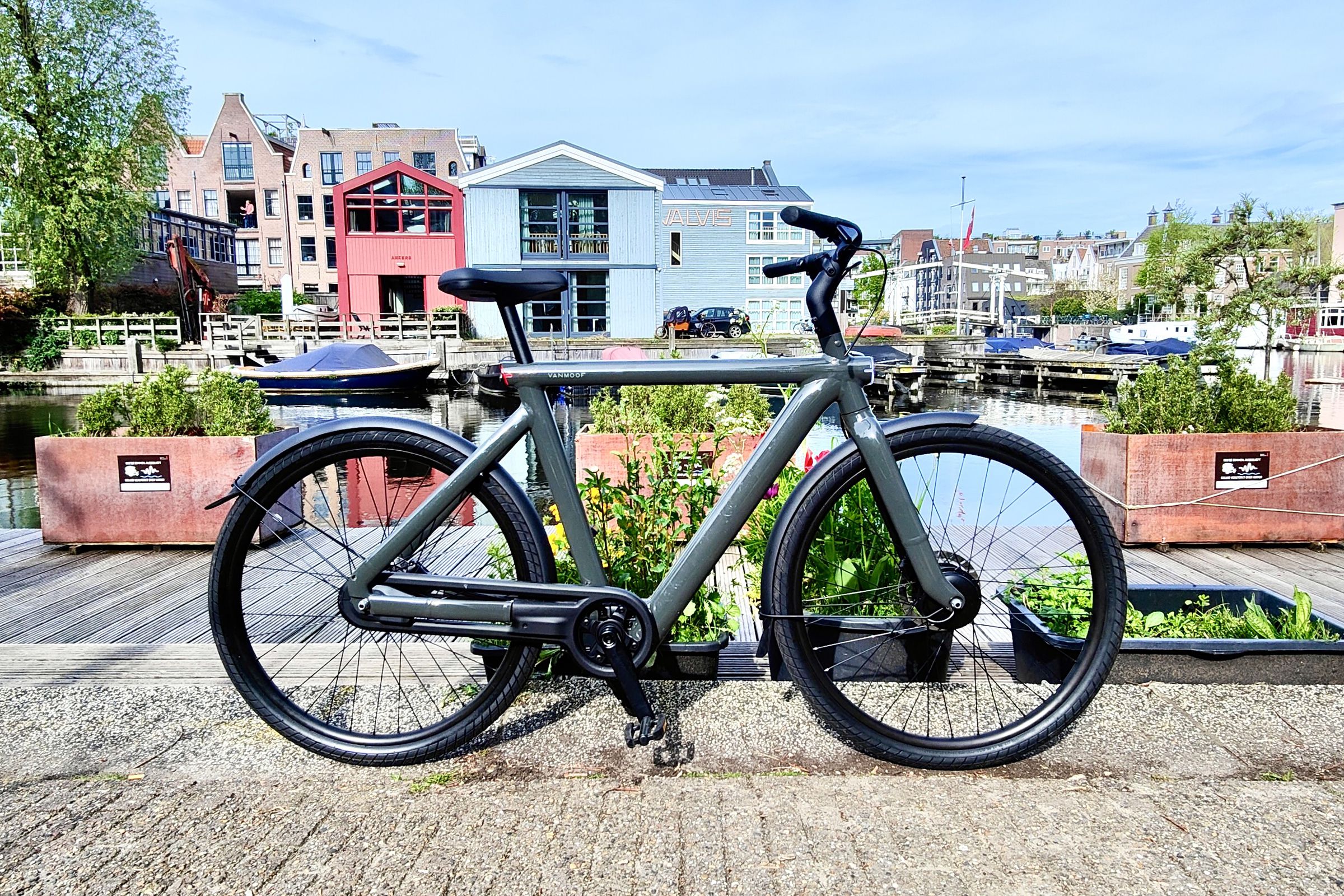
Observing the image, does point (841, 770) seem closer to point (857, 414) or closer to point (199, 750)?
point (857, 414)

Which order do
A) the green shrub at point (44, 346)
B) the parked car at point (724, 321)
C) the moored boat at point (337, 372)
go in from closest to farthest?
the moored boat at point (337, 372) < the green shrub at point (44, 346) < the parked car at point (724, 321)

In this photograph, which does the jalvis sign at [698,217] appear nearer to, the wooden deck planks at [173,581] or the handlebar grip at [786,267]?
the wooden deck planks at [173,581]

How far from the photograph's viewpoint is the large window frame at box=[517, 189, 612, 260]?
3588cm

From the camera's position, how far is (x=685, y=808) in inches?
80.2

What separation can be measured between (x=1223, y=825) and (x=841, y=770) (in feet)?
2.69

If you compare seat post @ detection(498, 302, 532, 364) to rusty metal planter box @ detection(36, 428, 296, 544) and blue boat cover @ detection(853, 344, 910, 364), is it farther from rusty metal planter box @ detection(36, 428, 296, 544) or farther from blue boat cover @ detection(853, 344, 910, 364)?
blue boat cover @ detection(853, 344, 910, 364)

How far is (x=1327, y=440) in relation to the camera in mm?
4492

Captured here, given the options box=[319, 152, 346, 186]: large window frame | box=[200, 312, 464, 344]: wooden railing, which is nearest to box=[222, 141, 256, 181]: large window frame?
box=[319, 152, 346, 186]: large window frame

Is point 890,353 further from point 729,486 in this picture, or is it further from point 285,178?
point 285,178

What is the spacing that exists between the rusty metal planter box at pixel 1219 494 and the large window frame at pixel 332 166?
54.1 meters

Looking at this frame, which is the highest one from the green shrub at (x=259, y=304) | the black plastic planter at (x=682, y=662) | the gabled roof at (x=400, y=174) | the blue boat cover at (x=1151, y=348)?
the gabled roof at (x=400, y=174)

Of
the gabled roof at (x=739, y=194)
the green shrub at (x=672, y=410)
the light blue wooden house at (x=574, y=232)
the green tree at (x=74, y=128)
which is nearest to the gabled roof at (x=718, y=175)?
the gabled roof at (x=739, y=194)

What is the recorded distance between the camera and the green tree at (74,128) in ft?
97.6

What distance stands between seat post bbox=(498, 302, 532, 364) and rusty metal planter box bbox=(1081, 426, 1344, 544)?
351cm
